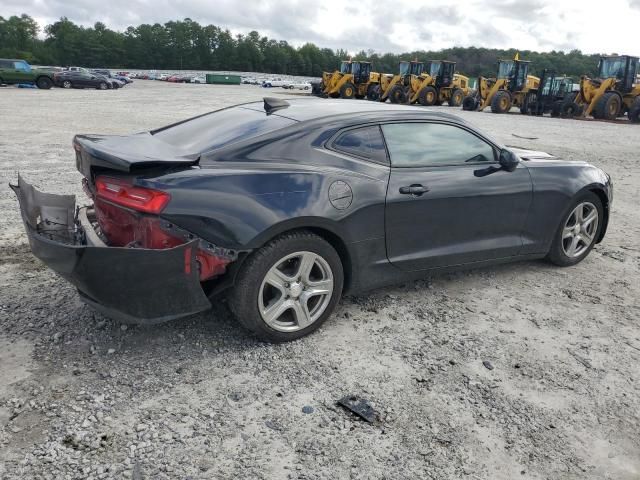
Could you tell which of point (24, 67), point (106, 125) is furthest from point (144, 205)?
point (24, 67)

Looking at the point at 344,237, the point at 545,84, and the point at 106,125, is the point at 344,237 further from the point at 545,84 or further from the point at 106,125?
the point at 545,84

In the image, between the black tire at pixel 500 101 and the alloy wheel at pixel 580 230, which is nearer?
the alloy wheel at pixel 580 230

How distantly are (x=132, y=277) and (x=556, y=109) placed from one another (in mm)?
26498

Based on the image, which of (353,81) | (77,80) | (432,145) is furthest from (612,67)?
(77,80)

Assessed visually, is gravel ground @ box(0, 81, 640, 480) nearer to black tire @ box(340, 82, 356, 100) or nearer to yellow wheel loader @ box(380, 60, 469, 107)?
yellow wheel loader @ box(380, 60, 469, 107)

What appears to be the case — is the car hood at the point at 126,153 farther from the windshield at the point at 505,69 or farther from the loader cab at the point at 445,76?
the loader cab at the point at 445,76

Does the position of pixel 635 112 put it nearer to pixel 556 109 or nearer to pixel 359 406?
pixel 556 109

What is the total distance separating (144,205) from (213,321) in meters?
1.07

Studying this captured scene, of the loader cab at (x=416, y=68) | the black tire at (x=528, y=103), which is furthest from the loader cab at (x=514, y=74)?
the loader cab at (x=416, y=68)

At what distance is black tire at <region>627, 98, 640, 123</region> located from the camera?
74.9 ft

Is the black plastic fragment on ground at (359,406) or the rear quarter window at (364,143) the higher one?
the rear quarter window at (364,143)

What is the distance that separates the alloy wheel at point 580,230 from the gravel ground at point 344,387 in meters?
0.45

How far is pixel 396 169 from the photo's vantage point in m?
3.72

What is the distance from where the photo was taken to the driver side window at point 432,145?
3.79m
